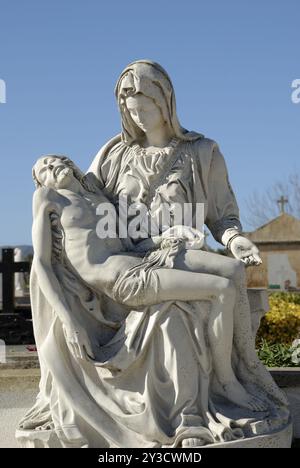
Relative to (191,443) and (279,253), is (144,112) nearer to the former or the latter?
(191,443)

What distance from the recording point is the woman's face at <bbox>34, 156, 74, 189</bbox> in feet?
13.4

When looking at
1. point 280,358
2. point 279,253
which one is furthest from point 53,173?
point 279,253

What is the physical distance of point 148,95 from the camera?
4359 millimetres

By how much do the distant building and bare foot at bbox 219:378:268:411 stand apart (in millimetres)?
15554

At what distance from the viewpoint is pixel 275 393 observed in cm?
400

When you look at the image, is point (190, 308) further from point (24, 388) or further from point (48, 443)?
point (24, 388)

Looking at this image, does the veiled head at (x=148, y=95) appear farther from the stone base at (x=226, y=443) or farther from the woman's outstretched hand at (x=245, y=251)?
the stone base at (x=226, y=443)

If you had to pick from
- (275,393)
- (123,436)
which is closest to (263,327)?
(275,393)

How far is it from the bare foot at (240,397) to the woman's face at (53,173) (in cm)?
156

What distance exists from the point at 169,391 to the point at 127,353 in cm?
32

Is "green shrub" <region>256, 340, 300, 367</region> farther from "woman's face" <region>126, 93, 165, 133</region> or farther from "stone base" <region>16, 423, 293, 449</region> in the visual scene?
"woman's face" <region>126, 93, 165, 133</region>

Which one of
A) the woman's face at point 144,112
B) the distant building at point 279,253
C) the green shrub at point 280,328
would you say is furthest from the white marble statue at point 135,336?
the distant building at point 279,253

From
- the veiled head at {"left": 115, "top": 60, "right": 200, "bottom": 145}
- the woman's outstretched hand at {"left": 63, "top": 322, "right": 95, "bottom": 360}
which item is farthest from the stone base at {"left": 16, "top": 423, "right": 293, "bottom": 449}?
the veiled head at {"left": 115, "top": 60, "right": 200, "bottom": 145}

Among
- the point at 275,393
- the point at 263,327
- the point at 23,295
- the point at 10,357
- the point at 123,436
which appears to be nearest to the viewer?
the point at 123,436
